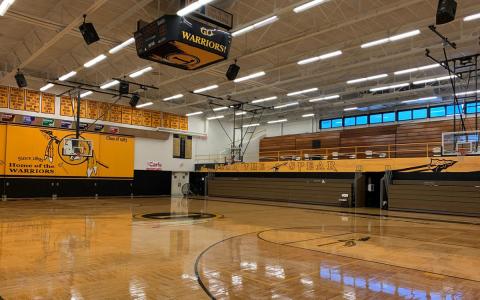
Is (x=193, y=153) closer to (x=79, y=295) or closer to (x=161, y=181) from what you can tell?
(x=161, y=181)

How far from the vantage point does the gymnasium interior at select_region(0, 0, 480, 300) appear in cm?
525

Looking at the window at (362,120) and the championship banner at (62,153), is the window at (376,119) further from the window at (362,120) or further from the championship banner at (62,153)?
the championship banner at (62,153)

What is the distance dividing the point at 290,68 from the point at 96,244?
46.5ft

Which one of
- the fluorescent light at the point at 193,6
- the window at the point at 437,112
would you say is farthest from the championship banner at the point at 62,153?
the window at the point at 437,112

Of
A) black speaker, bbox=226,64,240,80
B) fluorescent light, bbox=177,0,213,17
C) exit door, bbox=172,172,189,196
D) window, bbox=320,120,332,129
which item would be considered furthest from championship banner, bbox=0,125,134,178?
window, bbox=320,120,332,129

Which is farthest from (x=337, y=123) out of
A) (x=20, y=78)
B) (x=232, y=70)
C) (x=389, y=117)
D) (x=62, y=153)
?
(x=20, y=78)

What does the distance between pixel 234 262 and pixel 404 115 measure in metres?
21.9

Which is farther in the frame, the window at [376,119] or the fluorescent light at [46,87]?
the window at [376,119]

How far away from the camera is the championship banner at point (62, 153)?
21.1 m

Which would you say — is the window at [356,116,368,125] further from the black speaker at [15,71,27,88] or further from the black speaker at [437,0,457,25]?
the black speaker at [15,71,27,88]

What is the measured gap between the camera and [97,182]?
2464cm

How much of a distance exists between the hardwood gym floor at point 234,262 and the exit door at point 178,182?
19070 mm

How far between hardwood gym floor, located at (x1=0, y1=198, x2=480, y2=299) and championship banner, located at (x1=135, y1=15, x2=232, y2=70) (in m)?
4.11

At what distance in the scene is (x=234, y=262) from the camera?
5.71 meters
